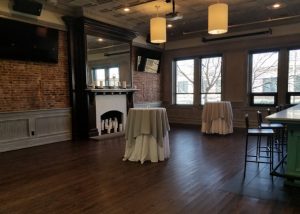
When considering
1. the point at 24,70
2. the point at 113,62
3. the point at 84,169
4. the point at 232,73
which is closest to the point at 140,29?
the point at 113,62

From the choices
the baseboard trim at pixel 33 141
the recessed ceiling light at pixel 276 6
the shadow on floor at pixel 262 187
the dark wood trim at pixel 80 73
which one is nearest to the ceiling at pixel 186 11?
the recessed ceiling light at pixel 276 6

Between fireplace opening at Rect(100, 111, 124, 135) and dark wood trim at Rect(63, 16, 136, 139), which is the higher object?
dark wood trim at Rect(63, 16, 136, 139)

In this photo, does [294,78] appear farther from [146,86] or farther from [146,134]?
[146,134]

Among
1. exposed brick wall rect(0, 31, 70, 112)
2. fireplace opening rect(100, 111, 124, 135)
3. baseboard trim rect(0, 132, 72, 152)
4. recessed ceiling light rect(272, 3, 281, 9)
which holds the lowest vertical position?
baseboard trim rect(0, 132, 72, 152)

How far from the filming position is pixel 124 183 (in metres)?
3.13

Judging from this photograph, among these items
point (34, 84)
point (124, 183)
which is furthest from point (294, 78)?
point (34, 84)

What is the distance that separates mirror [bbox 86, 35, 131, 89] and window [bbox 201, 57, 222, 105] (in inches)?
109

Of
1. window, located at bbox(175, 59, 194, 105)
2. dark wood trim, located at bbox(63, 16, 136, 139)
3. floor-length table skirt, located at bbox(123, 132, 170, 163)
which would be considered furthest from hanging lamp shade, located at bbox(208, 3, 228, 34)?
window, located at bbox(175, 59, 194, 105)

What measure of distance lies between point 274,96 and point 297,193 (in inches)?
203

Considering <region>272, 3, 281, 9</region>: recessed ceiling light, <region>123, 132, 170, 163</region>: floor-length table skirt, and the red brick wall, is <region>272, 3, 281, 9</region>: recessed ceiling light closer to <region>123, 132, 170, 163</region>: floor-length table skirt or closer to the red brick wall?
<region>123, 132, 170, 163</region>: floor-length table skirt

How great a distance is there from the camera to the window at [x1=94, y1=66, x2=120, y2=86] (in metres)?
6.45

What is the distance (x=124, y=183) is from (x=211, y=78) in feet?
20.1

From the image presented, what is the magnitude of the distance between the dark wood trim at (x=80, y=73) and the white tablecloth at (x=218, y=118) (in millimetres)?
3038

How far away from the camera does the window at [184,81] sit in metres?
8.82
